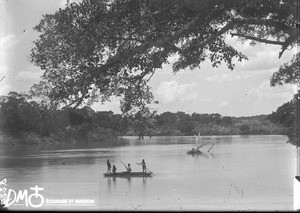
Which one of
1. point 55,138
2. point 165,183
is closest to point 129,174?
point 165,183

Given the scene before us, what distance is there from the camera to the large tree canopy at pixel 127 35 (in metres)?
8.43

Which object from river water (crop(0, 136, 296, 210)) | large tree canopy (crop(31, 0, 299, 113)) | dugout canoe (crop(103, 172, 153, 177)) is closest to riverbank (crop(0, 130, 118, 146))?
river water (crop(0, 136, 296, 210))

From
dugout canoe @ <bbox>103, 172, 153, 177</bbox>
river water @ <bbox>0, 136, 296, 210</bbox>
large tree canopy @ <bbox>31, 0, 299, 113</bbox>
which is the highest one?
large tree canopy @ <bbox>31, 0, 299, 113</bbox>

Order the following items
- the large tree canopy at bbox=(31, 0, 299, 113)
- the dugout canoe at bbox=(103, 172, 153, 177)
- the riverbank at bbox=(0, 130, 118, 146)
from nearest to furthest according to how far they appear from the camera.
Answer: the large tree canopy at bbox=(31, 0, 299, 113) < the dugout canoe at bbox=(103, 172, 153, 177) < the riverbank at bbox=(0, 130, 118, 146)

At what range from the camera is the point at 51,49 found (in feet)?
29.4

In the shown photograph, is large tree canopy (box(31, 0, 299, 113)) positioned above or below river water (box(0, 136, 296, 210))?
above

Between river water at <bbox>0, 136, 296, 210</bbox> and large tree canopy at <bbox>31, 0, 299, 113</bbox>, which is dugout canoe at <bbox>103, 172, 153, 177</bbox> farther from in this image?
large tree canopy at <bbox>31, 0, 299, 113</bbox>

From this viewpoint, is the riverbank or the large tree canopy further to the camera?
the riverbank

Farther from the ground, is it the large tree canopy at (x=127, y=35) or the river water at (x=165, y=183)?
the large tree canopy at (x=127, y=35)

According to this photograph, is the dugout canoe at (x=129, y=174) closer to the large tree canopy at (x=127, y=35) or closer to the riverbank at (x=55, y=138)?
the riverbank at (x=55, y=138)

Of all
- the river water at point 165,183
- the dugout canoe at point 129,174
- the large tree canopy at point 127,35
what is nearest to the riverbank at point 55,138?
the river water at point 165,183

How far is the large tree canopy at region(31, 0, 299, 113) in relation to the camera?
8.43 metres

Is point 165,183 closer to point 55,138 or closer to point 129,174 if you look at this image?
point 129,174

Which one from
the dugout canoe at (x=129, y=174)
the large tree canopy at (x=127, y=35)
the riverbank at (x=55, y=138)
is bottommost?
the dugout canoe at (x=129, y=174)
